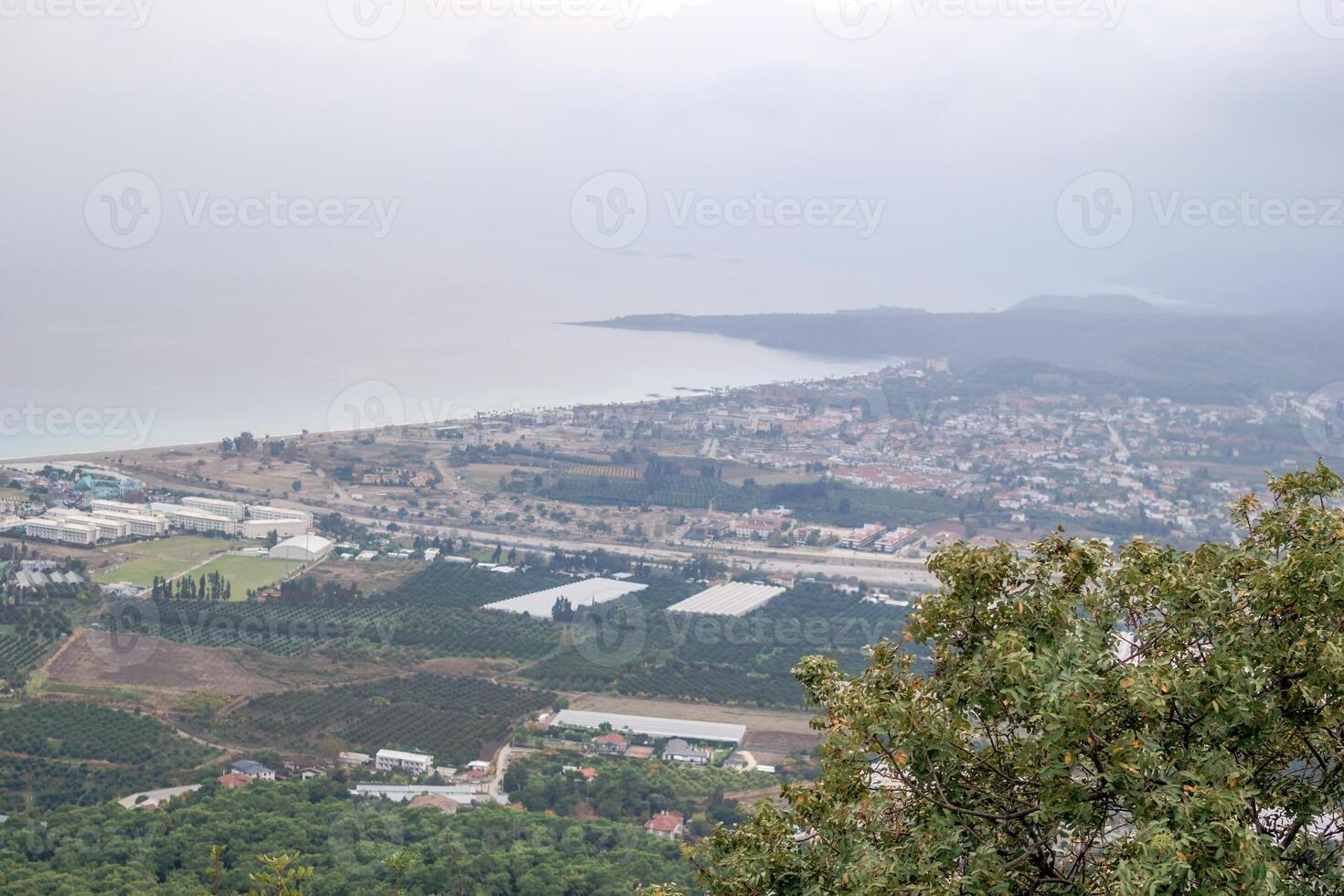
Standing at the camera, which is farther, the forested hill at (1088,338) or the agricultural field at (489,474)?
the forested hill at (1088,338)

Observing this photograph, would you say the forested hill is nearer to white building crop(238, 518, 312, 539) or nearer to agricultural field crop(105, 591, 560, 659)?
white building crop(238, 518, 312, 539)

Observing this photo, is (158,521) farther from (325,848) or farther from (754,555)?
(325,848)

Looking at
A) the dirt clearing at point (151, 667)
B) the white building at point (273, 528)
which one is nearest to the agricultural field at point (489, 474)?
the white building at point (273, 528)

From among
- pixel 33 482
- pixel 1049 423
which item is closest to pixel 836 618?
pixel 33 482

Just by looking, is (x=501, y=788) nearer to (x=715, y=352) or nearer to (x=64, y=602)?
(x=64, y=602)
